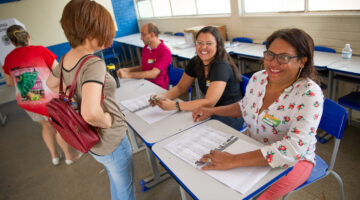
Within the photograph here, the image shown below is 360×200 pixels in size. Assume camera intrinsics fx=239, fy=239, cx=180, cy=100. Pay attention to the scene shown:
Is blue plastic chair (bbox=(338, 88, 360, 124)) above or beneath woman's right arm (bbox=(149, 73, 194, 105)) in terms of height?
beneath

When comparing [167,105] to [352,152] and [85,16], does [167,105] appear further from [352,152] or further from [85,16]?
[352,152]

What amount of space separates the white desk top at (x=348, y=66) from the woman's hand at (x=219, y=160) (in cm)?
175

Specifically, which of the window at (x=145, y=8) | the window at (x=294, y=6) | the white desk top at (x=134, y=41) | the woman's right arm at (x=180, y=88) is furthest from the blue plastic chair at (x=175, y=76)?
the window at (x=145, y=8)

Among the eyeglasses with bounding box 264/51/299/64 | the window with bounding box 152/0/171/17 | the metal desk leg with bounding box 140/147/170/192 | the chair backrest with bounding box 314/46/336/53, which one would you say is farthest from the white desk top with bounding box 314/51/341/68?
the window with bounding box 152/0/171/17

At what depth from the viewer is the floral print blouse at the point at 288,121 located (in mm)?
1050

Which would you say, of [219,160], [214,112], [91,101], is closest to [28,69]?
Result: [91,101]

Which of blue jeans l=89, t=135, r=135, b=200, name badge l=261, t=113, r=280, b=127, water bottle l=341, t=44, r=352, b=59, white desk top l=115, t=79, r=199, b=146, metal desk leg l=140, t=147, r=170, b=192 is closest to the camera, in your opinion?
name badge l=261, t=113, r=280, b=127

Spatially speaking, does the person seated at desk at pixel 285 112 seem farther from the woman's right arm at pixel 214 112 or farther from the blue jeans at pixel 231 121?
the blue jeans at pixel 231 121

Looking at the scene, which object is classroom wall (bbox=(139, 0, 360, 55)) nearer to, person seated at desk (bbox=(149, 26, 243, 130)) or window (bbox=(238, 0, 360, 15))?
window (bbox=(238, 0, 360, 15))

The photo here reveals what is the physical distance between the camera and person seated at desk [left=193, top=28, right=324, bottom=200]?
1.06 metres

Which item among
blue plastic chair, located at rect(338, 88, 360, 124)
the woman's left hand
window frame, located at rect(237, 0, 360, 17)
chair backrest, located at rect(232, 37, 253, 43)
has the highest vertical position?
window frame, located at rect(237, 0, 360, 17)

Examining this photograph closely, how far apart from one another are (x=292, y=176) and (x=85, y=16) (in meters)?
1.28

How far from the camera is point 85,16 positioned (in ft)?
3.41

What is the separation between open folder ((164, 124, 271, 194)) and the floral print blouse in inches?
4.1
